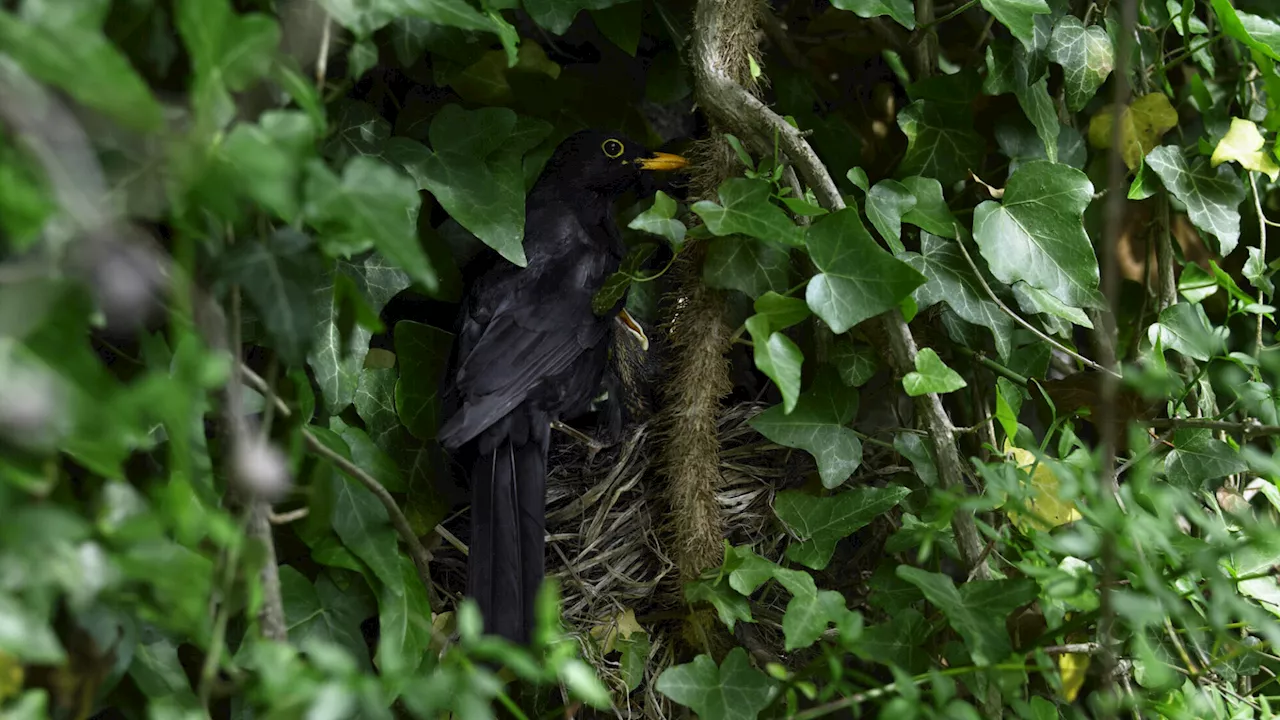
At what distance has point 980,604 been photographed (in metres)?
1.61

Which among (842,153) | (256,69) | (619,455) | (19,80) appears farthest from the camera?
(842,153)

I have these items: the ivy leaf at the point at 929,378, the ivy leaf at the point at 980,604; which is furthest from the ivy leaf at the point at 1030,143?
the ivy leaf at the point at 980,604

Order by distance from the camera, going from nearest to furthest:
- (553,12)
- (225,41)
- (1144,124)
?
(225,41)
(553,12)
(1144,124)

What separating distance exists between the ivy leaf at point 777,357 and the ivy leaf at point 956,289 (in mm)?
377

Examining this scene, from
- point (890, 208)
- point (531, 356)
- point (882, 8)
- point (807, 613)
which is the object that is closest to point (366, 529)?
point (531, 356)

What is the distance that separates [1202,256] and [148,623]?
7.54 ft

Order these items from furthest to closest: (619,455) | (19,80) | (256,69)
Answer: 1. (619,455)
2. (256,69)
3. (19,80)

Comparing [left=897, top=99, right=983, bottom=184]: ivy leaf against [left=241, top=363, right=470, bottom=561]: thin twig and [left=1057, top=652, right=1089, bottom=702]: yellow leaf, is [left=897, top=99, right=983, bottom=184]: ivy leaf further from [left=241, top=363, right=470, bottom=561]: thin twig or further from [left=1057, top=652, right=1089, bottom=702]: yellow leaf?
[left=241, top=363, right=470, bottom=561]: thin twig

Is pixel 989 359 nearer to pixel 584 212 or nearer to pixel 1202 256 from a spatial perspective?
pixel 1202 256

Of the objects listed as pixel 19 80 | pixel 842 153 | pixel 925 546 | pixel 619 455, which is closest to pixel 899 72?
pixel 842 153

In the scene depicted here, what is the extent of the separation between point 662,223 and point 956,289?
563 mm

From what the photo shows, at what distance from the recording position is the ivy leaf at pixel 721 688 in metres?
1.75

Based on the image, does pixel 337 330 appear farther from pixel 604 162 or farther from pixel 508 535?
pixel 604 162

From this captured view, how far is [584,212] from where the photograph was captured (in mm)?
2568
